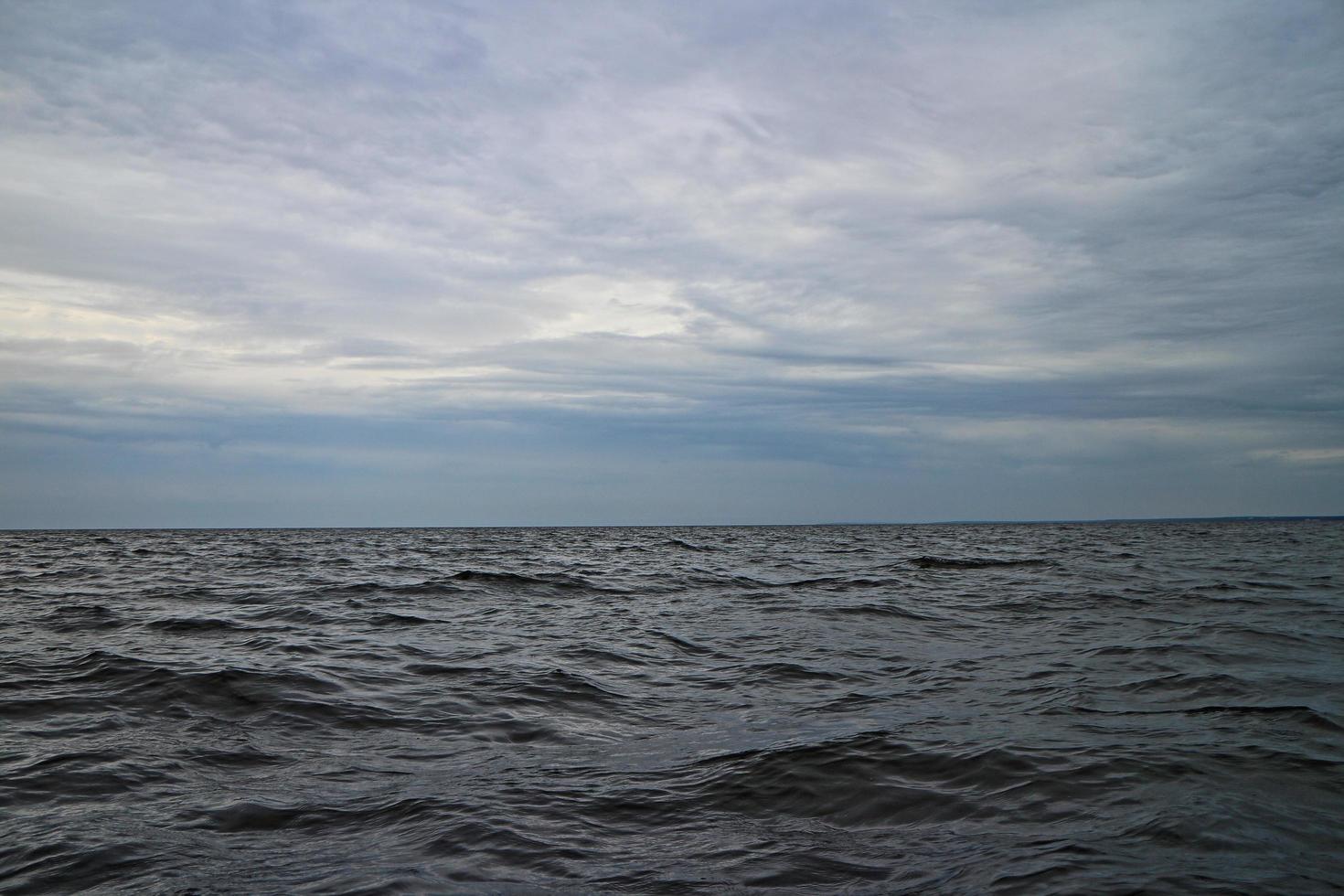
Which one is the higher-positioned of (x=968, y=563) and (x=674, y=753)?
(x=674, y=753)

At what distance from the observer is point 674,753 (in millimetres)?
6746

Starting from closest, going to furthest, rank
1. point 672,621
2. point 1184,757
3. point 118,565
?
point 1184,757
point 672,621
point 118,565

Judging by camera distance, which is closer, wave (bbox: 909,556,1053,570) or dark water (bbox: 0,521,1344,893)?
dark water (bbox: 0,521,1344,893)

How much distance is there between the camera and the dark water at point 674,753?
14.6 ft

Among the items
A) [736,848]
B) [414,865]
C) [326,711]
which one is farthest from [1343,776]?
[326,711]

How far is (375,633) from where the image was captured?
13156 millimetres

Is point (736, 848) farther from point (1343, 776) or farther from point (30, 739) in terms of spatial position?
point (30, 739)

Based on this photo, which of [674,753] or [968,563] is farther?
[968,563]

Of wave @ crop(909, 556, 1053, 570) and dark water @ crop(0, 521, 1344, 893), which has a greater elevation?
dark water @ crop(0, 521, 1344, 893)

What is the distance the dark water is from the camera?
4.46 metres

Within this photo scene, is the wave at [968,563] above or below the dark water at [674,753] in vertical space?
below

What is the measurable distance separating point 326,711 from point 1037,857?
20.9 feet

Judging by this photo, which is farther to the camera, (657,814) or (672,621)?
(672,621)

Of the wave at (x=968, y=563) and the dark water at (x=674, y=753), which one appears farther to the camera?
the wave at (x=968, y=563)
